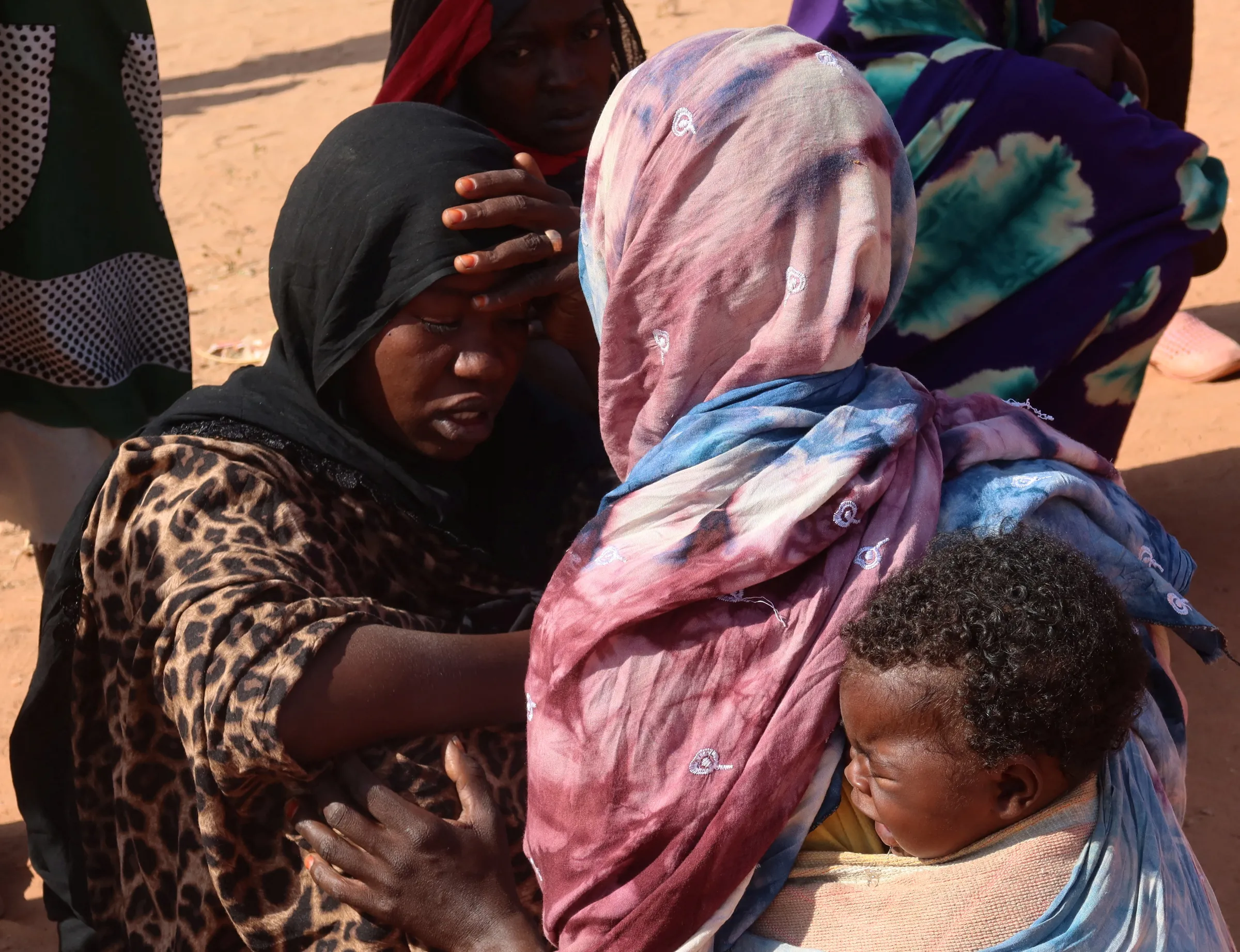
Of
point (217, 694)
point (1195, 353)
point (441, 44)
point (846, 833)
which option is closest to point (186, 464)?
point (217, 694)

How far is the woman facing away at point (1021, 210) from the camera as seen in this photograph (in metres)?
3.07

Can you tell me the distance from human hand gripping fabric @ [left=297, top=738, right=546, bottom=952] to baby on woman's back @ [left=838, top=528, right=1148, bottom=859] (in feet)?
2.25

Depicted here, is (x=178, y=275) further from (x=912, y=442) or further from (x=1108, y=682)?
(x=1108, y=682)

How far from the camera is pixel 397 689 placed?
2109 mm

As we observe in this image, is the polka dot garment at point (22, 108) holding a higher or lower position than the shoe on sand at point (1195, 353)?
higher

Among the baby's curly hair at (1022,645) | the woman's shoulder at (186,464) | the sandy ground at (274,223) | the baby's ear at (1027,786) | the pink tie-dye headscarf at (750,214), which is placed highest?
the pink tie-dye headscarf at (750,214)

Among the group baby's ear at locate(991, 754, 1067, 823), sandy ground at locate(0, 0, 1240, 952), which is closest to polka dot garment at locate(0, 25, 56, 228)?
sandy ground at locate(0, 0, 1240, 952)

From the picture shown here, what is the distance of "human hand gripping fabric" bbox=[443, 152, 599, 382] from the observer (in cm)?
233

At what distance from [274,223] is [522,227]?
5.97 metres

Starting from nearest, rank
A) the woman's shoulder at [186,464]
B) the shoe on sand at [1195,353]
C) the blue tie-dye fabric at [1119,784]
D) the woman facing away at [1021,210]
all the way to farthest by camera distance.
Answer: the blue tie-dye fabric at [1119,784], the woman's shoulder at [186,464], the woman facing away at [1021,210], the shoe on sand at [1195,353]

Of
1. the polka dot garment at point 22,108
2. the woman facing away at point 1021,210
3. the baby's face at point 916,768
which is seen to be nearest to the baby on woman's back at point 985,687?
the baby's face at point 916,768

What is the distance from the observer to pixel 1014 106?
305 cm

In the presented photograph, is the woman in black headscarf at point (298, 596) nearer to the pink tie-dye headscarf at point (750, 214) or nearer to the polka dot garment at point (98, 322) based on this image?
the pink tie-dye headscarf at point (750, 214)

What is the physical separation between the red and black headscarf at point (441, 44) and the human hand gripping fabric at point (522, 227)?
3.21 ft
